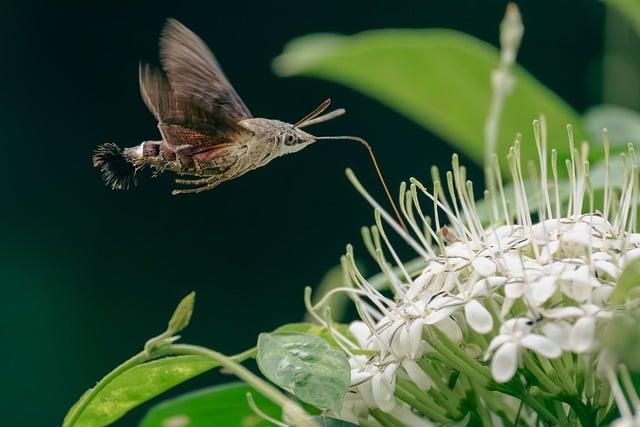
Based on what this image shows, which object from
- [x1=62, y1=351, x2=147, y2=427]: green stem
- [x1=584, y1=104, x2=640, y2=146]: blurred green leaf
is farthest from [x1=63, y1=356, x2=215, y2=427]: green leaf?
[x1=584, y1=104, x2=640, y2=146]: blurred green leaf

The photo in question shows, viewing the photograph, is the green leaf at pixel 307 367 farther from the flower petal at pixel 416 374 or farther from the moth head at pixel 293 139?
the moth head at pixel 293 139

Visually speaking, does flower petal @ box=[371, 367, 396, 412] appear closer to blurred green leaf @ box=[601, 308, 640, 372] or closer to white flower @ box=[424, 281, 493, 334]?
white flower @ box=[424, 281, 493, 334]

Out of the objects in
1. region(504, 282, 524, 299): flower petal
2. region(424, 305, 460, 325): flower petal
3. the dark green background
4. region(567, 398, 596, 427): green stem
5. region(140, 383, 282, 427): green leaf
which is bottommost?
the dark green background

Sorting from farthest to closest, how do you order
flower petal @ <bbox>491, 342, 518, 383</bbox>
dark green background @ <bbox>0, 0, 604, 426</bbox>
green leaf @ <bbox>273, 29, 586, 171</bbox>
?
dark green background @ <bbox>0, 0, 604, 426</bbox>
green leaf @ <bbox>273, 29, 586, 171</bbox>
flower petal @ <bbox>491, 342, 518, 383</bbox>

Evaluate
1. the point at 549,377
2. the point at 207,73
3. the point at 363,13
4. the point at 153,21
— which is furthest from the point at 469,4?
the point at 549,377

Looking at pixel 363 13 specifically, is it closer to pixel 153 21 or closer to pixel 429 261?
pixel 153 21

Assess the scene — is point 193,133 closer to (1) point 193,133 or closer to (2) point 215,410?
(1) point 193,133
